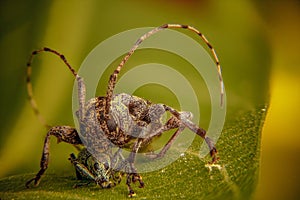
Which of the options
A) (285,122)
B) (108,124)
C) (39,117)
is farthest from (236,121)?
(39,117)

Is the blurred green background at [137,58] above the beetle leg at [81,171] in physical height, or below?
above

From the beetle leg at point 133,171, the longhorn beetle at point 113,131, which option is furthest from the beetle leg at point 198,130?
the beetle leg at point 133,171

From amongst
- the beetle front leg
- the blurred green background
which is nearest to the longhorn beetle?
the beetle front leg

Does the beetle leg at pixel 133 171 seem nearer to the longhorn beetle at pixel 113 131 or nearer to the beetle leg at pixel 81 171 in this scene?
the longhorn beetle at pixel 113 131

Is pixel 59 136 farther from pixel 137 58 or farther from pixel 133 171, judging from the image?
pixel 137 58

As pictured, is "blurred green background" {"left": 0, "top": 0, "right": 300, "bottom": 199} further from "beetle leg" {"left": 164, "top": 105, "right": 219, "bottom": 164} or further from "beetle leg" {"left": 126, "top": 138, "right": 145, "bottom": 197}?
"beetle leg" {"left": 126, "top": 138, "right": 145, "bottom": 197}

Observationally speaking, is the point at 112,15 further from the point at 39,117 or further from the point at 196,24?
the point at 39,117

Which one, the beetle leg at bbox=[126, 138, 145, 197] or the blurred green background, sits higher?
the blurred green background
